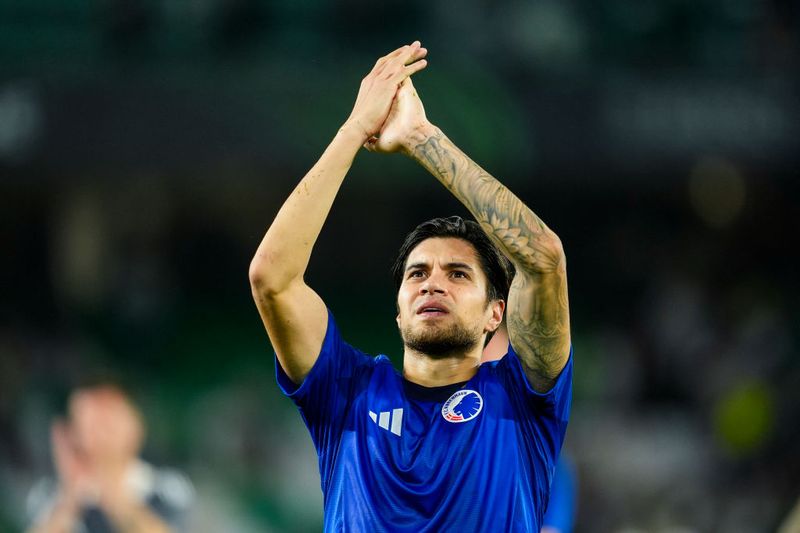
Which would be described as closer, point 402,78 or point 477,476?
point 477,476

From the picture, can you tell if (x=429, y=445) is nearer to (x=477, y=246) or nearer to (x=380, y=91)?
(x=477, y=246)

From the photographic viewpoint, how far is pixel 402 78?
4.09 m

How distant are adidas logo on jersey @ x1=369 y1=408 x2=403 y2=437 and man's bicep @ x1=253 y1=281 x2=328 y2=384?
268mm

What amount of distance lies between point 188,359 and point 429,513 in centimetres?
798

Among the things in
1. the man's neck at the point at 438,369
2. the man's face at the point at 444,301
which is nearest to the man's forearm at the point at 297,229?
the man's face at the point at 444,301

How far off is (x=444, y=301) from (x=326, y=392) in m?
0.49

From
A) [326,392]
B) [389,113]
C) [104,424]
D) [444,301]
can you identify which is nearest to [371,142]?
[389,113]

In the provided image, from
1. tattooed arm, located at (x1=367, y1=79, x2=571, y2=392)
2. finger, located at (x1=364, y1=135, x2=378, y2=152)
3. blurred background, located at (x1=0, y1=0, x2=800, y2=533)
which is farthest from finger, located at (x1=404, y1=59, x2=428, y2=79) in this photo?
blurred background, located at (x1=0, y1=0, x2=800, y2=533)

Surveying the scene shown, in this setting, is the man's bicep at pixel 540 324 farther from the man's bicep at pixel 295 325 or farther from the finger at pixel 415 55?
the finger at pixel 415 55

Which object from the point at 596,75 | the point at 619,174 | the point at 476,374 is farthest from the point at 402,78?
the point at 619,174

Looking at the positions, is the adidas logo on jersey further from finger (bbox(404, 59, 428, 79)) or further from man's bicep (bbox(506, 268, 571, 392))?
finger (bbox(404, 59, 428, 79))

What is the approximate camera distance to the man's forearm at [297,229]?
3.63 meters

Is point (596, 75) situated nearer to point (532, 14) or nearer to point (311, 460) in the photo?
point (532, 14)

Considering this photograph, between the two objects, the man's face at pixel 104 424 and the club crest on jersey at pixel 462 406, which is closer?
the club crest on jersey at pixel 462 406
